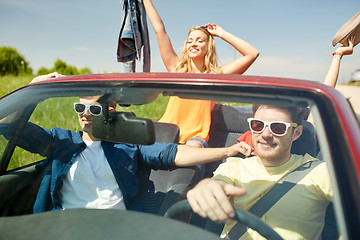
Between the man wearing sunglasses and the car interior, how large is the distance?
41mm

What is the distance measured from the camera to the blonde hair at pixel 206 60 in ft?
9.81

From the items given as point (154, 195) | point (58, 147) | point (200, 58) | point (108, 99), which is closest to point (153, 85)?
point (108, 99)

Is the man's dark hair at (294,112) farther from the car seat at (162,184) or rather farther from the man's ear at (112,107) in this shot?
the man's ear at (112,107)

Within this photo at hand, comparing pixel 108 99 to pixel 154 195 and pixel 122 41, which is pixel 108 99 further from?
pixel 122 41

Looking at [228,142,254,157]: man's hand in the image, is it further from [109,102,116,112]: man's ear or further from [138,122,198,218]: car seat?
[109,102,116,112]: man's ear

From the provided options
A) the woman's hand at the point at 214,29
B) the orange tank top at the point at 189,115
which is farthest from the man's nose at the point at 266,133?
the woman's hand at the point at 214,29

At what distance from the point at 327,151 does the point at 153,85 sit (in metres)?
0.73

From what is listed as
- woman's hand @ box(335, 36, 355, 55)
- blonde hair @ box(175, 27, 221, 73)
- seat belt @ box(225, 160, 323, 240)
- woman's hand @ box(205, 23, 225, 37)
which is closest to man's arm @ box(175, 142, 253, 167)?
seat belt @ box(225, 160, 323, 240)

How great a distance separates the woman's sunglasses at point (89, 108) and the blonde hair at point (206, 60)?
163 cm

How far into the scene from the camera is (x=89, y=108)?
1432mm

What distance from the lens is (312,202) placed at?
1.12m

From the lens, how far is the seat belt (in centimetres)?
103

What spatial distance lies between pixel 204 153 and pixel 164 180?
0.24 meters

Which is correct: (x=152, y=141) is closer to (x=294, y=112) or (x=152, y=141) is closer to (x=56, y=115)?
(x=294, y=112)
